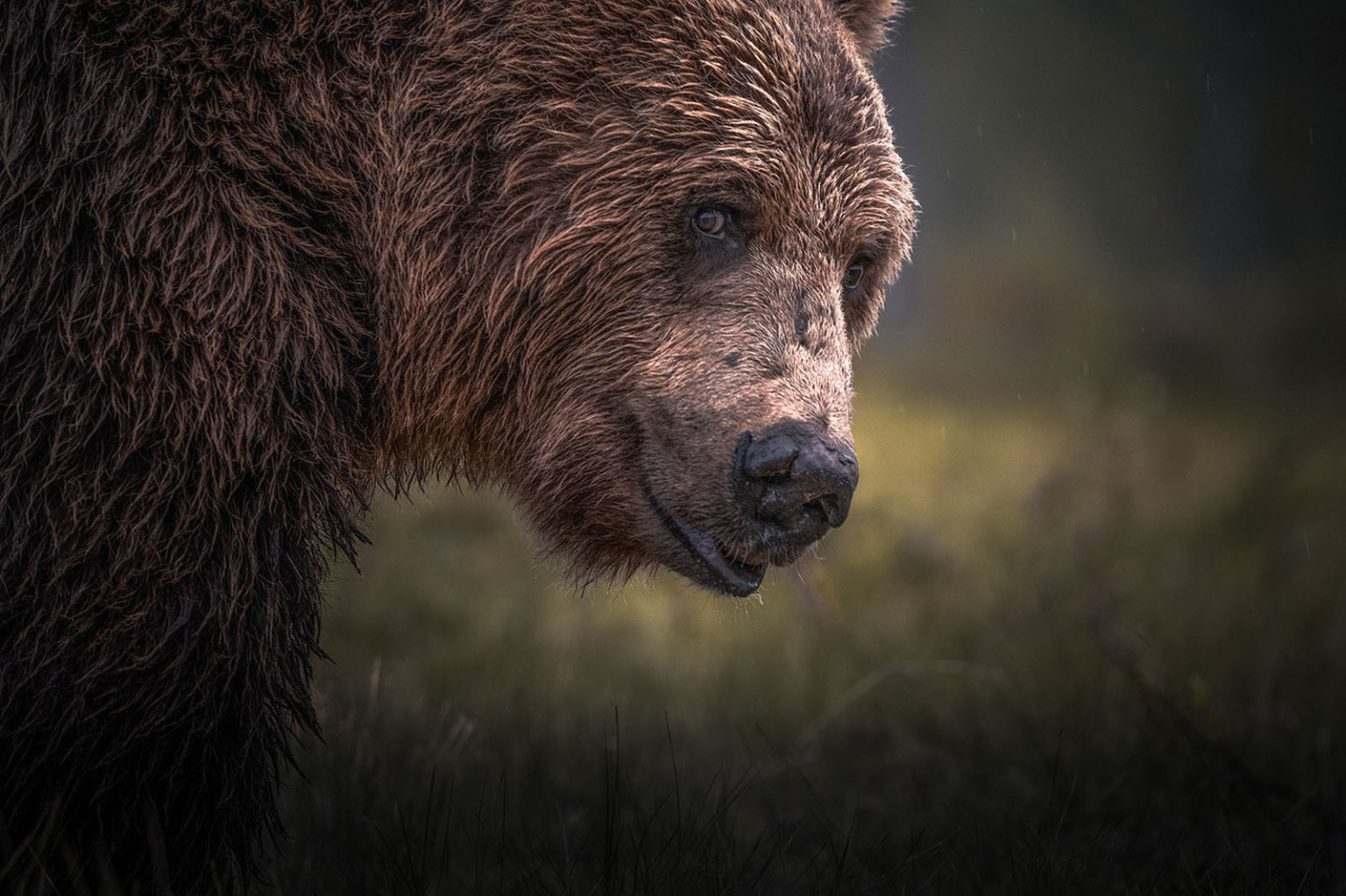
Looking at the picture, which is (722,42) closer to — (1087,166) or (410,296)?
(410,296)

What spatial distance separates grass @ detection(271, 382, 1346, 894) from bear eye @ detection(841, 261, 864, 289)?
0.92m

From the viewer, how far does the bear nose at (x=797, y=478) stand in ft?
8.20

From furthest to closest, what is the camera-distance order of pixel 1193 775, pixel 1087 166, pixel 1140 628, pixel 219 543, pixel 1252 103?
pixel 1087 166 < pixel 1252 103 < pixel 1140 628 < pixel 1193 775 < pixel 219 543

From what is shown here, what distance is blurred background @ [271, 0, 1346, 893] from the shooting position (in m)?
3.06

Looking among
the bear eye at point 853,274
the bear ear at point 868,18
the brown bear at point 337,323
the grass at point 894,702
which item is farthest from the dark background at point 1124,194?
the brown bear at point 337,323

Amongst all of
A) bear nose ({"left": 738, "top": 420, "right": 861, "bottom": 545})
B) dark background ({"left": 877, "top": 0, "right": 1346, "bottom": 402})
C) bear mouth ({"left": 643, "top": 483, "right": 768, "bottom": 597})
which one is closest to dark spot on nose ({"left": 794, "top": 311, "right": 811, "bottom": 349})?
bear nose ({"left": 738, "top": 420, "right": 861, "bottom": 545})

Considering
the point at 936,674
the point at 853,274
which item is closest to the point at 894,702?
the point at 936,674

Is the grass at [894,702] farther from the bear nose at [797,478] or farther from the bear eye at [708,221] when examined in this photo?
the bear eye at [708,221]

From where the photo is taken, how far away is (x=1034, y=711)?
4.36 meters

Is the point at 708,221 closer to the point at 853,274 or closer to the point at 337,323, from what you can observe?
the point at 853,274

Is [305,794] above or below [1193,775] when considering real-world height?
below

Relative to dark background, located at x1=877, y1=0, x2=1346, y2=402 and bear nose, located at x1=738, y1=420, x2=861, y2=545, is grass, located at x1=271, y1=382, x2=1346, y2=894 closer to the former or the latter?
bear nose, located at x1=738, y1=420, x2=861, y2=545

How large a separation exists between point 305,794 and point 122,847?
99cm

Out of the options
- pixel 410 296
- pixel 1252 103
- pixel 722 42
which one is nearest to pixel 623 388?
pixel 410 296
